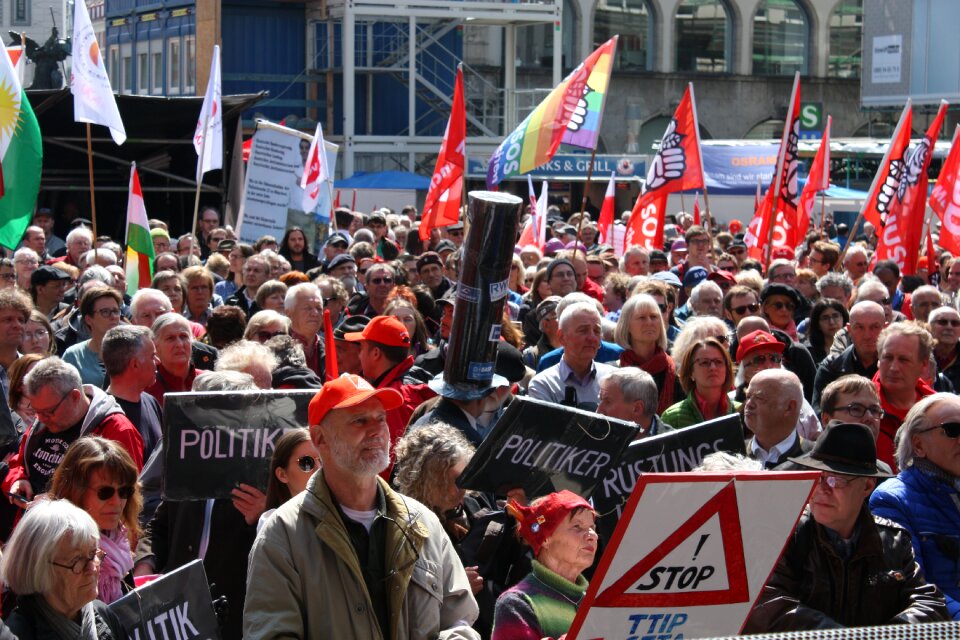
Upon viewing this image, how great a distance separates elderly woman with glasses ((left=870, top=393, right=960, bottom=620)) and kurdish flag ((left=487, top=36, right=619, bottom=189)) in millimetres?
7562

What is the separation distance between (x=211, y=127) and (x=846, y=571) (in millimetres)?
10842

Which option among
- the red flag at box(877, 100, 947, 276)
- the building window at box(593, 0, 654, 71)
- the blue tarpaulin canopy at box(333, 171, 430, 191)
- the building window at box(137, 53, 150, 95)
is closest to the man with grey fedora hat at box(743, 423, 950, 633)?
the red flag at box(877, 100, 947, 276)

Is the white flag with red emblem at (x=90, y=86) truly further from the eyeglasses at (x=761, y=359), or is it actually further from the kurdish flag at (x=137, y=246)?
the eyeglasses at (x=761, y=359)

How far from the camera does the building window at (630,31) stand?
1890 inches

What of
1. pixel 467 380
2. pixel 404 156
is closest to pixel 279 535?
pixel 467 380

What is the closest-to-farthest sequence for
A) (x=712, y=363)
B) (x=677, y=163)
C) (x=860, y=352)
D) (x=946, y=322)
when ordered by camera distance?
(x=712, y=363), (x=860, y=352), (x=946, y=322), (x=677, y=163)

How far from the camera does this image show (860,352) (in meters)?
8.29

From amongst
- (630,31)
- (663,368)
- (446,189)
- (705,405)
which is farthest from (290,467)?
(630,31)

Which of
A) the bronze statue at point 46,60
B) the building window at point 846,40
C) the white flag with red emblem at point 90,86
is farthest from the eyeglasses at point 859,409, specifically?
the building window at point 846,40

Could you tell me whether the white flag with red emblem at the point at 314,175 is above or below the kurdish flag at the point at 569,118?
below

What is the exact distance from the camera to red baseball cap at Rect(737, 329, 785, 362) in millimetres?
7332

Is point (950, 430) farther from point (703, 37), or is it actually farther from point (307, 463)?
point (703, 37)

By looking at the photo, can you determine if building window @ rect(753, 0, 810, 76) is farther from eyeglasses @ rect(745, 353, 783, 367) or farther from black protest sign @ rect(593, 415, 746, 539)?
black protest sign @ rect(593, 415, 746, 539)

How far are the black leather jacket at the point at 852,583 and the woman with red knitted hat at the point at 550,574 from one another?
0.58m
